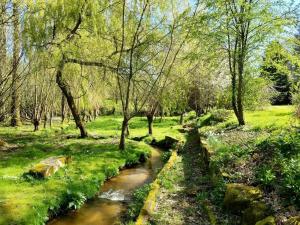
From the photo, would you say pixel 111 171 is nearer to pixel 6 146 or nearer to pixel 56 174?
pixel 56 174

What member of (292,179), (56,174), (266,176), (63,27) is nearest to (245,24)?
(63,27)

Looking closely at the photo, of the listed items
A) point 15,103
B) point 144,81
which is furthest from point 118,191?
point 15,103

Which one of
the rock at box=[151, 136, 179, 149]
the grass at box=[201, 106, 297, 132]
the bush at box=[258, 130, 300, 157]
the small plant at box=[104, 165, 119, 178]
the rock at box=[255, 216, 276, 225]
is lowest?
the small plant at box=[104, 165, 119, 178]

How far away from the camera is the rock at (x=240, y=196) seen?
8219 millimetres

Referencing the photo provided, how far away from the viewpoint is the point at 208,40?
68.3 ft

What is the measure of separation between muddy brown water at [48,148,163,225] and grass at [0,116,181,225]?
0.99 ft

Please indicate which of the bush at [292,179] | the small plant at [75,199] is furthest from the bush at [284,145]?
the small plant at [75,199]

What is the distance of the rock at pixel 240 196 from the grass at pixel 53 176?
4.93 m

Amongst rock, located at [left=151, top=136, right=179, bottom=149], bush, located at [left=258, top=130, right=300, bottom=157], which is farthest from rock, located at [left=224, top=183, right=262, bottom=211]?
rock, located at [left=151, top=136, right=179, bottom=149]

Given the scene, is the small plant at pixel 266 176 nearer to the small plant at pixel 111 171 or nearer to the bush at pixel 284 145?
the bush at pixel 284 145

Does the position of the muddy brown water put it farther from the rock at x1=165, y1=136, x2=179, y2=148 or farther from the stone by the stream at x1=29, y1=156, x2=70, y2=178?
the rock at x1=165, y1=136, x2=179, y2=148

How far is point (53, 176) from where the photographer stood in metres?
13.1

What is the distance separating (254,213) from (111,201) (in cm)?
604

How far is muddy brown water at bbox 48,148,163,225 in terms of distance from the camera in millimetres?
10641
